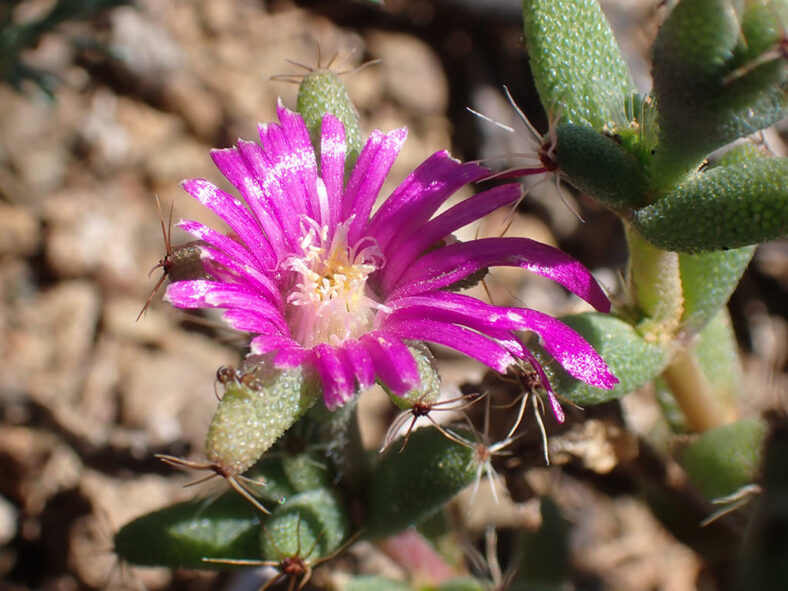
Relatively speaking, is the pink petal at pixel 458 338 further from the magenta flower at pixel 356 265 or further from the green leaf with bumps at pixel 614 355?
the green leaf with bumps at pixel 614 355

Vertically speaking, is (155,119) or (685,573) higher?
(155,119)

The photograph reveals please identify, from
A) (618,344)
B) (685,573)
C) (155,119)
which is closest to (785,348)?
(685,573)

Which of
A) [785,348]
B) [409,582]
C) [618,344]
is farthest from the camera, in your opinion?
[785,348]

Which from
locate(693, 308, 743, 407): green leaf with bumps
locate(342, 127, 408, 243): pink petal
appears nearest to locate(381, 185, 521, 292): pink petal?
locate(342, 127, 408, 243): pink petal

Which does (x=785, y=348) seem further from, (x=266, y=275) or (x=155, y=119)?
(x=155, y=119)

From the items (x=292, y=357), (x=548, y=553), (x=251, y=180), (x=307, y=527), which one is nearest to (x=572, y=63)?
(x=251, y=180)

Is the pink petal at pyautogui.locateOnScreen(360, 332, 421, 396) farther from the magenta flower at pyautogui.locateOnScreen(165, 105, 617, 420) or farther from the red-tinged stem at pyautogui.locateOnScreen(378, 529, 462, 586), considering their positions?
the red-tinged stem at pyautogui.locateOnScreen(378, 529, 462, 586)

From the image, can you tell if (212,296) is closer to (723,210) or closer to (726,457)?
(723,210)

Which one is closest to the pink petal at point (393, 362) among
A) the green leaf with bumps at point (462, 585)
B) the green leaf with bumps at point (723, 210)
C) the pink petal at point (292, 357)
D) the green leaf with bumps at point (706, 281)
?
the pink petal at point (292, 357)
